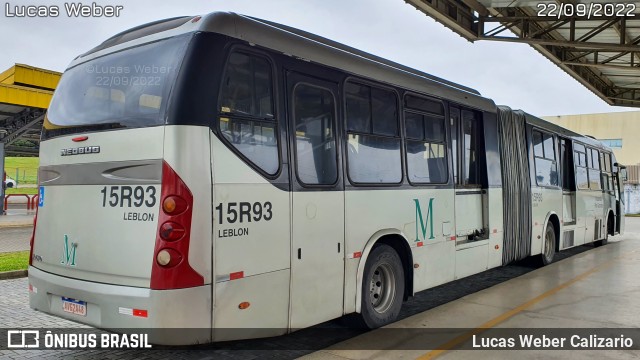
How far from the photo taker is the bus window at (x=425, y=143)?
6133mm

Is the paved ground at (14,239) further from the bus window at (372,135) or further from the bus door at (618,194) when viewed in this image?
the bus door at (618,194)

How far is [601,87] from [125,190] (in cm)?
2149

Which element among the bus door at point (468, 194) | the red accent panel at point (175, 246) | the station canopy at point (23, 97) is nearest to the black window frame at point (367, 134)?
the bus door at point (468, 194)

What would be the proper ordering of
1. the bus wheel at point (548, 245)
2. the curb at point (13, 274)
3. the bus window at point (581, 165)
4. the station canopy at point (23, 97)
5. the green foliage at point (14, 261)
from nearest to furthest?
the curb at point (13, 274), the green foliage at point (14, 261), the bus wheel at point (548, 245), the bus window at point (581, 165), the station canopy at point (23, 97)

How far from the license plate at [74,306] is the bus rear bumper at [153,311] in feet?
0.11

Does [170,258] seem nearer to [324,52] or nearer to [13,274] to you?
[324,52]

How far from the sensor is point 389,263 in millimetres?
5719

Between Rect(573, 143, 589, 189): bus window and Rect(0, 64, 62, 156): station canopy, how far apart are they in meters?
15.1

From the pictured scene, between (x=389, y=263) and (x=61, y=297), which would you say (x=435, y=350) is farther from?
(x=61, y=297)

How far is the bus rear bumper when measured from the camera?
3621 mm

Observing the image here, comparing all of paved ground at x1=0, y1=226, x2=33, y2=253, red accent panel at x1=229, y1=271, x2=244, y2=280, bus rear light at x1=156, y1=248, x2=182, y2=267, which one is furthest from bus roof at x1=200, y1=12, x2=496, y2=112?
paved ground at x1=0, y1=226, x2=33, y2=253

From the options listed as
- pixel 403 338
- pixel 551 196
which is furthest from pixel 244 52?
pixel 551 196

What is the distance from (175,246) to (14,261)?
7.60 metres

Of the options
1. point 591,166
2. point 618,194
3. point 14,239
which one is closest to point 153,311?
point 14,239
